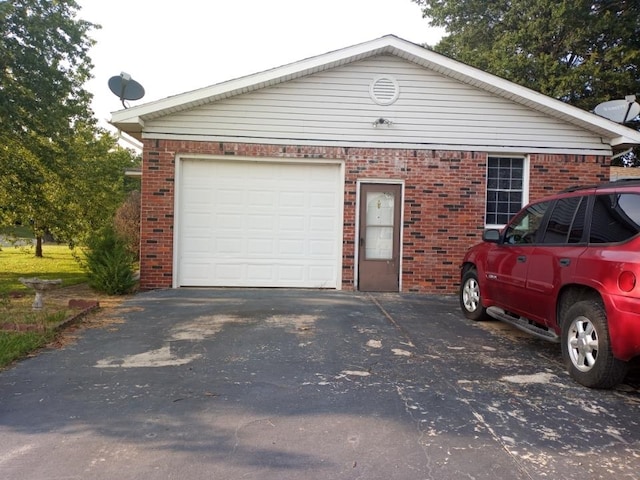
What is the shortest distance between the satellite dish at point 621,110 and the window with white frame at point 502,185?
2.41 m

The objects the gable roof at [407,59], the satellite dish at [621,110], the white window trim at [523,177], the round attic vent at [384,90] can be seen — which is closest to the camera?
the gable roof at [407,59]

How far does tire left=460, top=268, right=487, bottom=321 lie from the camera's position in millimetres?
6973

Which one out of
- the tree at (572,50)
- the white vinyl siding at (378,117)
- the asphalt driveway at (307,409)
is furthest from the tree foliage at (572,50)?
the asphalt driveway at (307,409)

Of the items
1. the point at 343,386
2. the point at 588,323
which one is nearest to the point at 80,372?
the point at 343,386

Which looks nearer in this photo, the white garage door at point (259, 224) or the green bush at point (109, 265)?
the green bush at point (109, 265)

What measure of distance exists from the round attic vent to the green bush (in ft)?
18.9

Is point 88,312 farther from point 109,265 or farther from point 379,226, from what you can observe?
point 379,226

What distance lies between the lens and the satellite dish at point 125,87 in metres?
9.40

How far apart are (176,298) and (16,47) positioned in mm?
6985

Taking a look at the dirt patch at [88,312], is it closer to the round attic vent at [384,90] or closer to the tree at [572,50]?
the round attic vent at [384,90]

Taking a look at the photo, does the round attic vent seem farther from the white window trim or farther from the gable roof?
the white window trim

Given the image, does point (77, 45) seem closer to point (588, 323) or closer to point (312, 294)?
point (312, 294)

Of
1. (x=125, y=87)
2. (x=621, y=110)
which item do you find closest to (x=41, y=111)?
(x=125, y=87)

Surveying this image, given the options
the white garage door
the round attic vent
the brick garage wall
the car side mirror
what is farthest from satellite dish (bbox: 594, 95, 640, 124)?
the car side mirror
